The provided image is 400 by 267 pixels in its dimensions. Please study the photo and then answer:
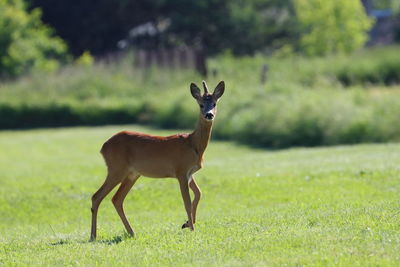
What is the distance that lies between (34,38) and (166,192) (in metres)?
29.7

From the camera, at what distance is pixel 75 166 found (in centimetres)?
2220

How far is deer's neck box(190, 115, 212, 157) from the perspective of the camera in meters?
10.5

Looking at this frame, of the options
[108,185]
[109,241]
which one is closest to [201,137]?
[108,185]

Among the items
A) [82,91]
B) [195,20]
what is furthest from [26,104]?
[195,20]

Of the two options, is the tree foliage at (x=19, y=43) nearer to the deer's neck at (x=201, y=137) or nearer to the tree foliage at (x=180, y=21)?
the tree foliage at (x=180, y=21)

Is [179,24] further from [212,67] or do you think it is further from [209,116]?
[209,116]

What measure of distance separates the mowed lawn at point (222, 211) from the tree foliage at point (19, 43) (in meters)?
14.6

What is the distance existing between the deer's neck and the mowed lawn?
93 centimetres

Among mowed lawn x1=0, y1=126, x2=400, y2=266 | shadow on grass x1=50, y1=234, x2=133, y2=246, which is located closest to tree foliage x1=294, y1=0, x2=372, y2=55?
mowed lawn x1=0, y1=126, x2=400, y2=266

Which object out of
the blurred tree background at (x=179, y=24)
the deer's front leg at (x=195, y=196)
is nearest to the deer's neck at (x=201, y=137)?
the deer's front leg at (x=195, y=196)

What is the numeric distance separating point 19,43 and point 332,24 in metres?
15.3

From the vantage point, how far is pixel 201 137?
34.8 feet

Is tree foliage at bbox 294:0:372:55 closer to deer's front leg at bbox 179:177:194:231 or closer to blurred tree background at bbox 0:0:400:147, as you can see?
blurred tree background at bbox 0:0:400:147

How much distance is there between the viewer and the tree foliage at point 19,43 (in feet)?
139
